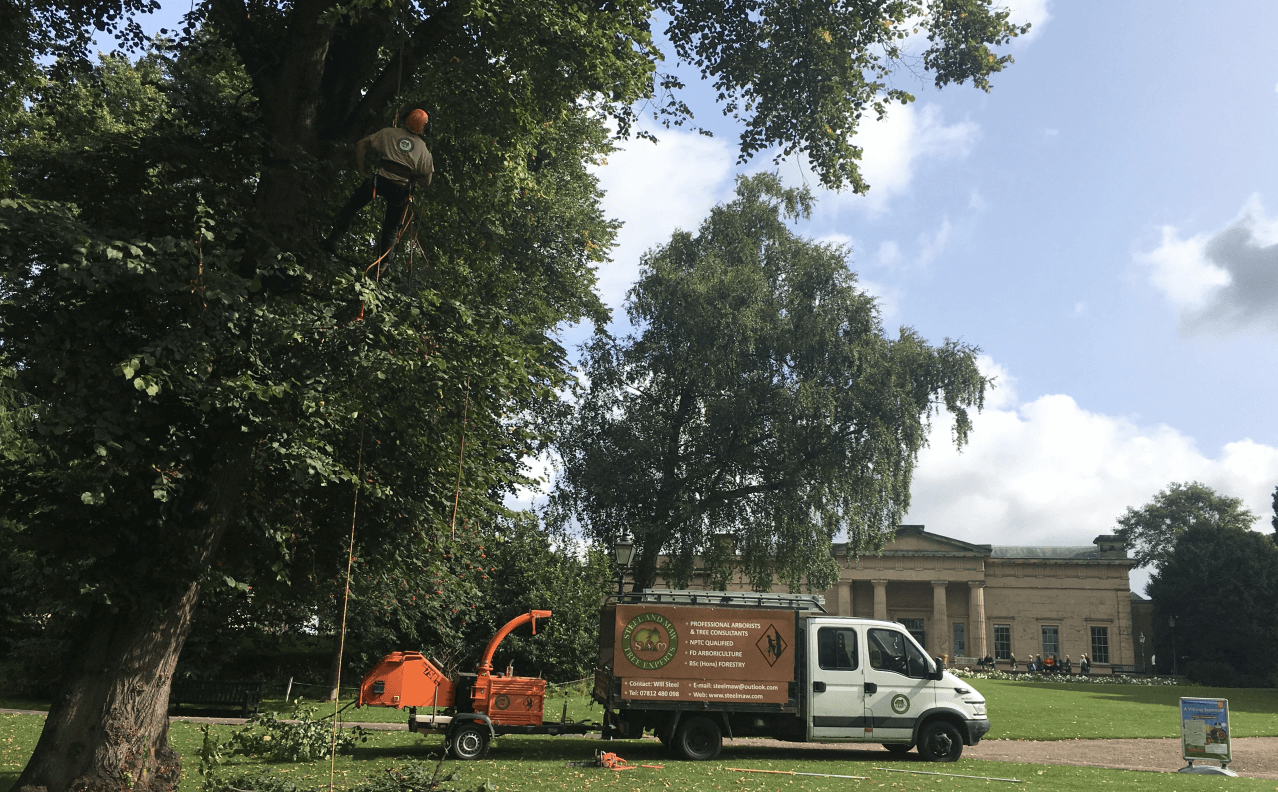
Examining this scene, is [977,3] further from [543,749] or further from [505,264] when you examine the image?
[543,749]

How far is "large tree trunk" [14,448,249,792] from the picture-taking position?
927 centimetres

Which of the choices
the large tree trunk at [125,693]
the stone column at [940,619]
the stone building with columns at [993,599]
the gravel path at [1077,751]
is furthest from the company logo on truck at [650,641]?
the stone column at [940,619]

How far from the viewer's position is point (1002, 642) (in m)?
60.5

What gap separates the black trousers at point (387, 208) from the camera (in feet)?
32.8

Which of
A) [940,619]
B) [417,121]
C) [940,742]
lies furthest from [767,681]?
[940,619]

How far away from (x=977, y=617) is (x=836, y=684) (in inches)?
1942

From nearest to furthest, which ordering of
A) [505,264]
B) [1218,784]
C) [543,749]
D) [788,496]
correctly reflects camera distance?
[1218,784]
[543,749]
[505,264]
[788,496]

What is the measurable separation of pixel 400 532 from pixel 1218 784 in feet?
37.0

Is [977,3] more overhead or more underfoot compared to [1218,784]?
more overhead

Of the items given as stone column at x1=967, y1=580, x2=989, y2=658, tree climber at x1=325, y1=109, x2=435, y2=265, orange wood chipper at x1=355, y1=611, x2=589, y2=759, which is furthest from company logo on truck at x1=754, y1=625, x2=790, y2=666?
stone column at x1=967, y1=580, x2=989, y2=658

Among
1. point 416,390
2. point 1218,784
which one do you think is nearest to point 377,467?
point 416,390

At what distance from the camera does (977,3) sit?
15531mm

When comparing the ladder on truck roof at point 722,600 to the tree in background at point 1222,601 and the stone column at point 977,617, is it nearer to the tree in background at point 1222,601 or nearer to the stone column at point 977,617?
the tree in background at point 1222,601

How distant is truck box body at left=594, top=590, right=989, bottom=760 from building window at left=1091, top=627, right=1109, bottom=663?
5220cm
